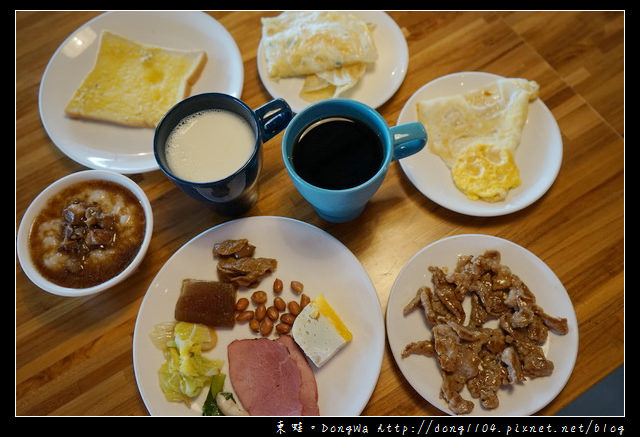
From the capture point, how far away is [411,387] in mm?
1572

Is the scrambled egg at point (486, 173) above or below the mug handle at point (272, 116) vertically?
below

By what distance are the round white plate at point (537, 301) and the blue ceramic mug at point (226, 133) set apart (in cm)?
70

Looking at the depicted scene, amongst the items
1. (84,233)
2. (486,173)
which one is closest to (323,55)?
(486,173)

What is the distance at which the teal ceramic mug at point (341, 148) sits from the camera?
58.2 inches

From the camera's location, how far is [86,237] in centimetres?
166

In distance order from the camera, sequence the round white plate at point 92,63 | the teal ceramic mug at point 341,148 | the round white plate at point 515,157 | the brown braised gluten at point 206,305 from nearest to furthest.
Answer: the teal ceramic mug at point 341,148, the brown braised gluten at point 206,305, the round white plate at point 515,157, the round white plate at point 92,63

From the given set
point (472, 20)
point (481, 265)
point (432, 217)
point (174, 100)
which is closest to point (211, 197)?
point (174, 100)

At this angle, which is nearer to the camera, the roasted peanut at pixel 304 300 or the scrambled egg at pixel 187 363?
the scrambled egg at pixel 187 363

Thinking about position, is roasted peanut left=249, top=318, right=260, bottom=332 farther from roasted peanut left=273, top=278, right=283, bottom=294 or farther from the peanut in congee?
the peanut in congee

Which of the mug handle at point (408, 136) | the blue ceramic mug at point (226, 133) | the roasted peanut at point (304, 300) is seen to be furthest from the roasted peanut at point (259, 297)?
the mug handle at point (408, 136)

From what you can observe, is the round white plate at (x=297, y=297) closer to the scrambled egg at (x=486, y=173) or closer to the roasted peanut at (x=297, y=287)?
the roasted peanut at (x=297, y=287)

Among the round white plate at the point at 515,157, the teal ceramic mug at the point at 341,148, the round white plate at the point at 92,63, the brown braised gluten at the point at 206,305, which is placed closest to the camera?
the teal ceramic mug at the point at 341,148
